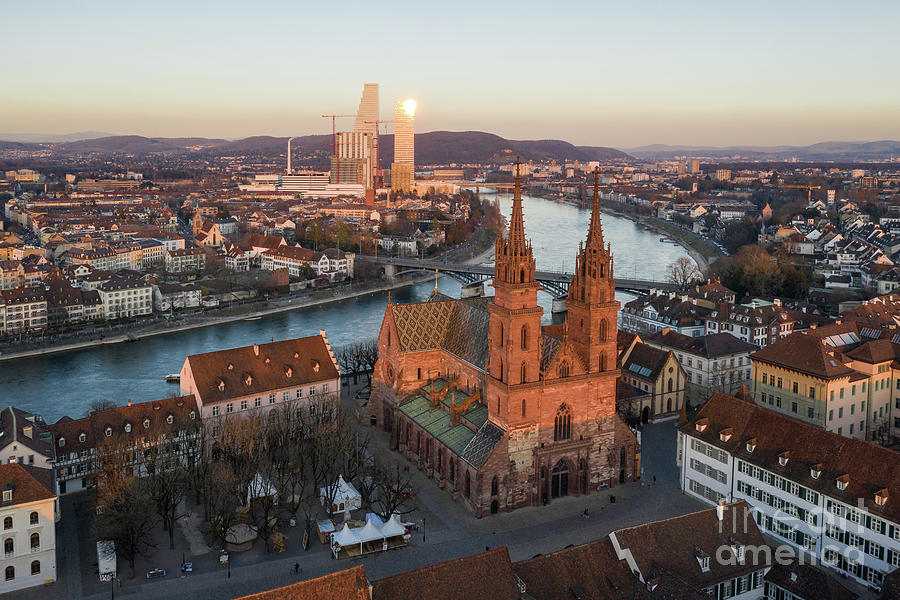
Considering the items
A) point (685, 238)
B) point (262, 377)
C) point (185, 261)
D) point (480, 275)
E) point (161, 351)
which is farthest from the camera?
point (685, 238)

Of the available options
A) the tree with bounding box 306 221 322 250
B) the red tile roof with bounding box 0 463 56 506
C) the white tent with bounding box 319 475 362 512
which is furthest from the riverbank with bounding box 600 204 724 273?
the red tile roof with bounding box 0 463 56 506

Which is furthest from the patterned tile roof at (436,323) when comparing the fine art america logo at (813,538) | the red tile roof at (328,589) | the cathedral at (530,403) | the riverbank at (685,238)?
the riverbank at (685,238)

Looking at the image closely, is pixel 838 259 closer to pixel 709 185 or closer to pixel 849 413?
pixel 849 413

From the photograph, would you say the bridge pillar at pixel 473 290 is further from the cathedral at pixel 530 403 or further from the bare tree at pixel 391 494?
the bare tree at pixel 391 494

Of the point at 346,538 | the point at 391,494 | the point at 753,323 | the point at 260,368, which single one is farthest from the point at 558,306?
the point at 346,538

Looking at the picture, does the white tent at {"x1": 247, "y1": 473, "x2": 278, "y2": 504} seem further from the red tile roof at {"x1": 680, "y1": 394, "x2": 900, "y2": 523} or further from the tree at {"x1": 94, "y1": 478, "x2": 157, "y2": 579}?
the red tile roof at {"x1": 680, "y1": 394, "x2": 900, "y2": 523}

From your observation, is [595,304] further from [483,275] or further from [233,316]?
[483,275]
